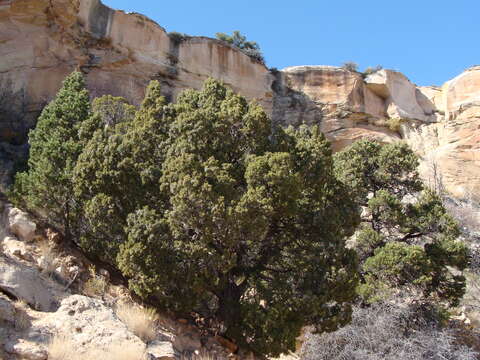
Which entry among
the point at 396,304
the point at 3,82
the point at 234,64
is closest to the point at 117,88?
the point at 3,82

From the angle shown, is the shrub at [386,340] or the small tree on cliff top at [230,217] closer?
the small tree on cliff top at [230,217]

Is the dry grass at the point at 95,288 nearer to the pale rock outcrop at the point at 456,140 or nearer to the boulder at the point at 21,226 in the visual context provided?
the boulder at the point at 21,226

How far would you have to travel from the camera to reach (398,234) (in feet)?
51.6

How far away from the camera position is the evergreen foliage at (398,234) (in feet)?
42.3

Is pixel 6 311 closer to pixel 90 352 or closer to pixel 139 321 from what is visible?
pixel 90 352

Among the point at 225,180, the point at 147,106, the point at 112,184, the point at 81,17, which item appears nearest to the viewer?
the point at 225,180

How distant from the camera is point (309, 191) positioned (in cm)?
1023

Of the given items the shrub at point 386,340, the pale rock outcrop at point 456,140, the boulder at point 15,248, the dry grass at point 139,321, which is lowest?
the shrub at point 386,340

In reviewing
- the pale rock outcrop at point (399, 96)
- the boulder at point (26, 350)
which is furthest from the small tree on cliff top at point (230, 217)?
the pale rock outcrop at point (399, 96)

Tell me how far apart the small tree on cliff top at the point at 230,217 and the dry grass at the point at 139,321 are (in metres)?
0.43

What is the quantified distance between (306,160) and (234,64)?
17991 mm

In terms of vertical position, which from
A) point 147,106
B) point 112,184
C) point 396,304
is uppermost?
point 147,106

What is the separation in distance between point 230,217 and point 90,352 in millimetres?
2958

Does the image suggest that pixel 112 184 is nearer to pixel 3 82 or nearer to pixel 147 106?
pixel 147 106
